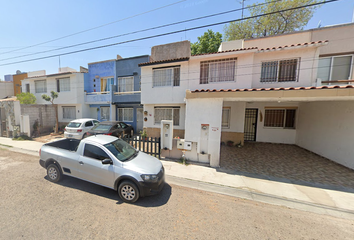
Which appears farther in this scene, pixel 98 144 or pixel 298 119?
pixel 298 119

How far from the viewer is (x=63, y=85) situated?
14.0 meters

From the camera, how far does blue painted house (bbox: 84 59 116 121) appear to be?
12656mm

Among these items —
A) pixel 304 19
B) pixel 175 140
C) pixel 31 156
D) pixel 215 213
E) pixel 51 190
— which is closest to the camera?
pixel 215 213

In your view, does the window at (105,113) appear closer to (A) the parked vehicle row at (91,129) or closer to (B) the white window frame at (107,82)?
(B) the white window frame at (107,82)

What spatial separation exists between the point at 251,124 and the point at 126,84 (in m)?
11.3

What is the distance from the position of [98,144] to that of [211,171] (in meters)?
4.25

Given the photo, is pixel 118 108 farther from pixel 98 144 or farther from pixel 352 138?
pixel 352 138

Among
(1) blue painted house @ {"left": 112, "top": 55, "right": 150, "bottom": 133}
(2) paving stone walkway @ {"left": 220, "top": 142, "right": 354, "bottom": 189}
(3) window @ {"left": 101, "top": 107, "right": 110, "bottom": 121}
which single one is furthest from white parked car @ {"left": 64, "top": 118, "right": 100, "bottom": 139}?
(2) paving stone walkway @ {"left": 220, "top": 142, "right": 354, "bottom": 189}

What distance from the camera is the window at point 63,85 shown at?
13.8 meters

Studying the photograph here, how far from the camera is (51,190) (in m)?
3.81

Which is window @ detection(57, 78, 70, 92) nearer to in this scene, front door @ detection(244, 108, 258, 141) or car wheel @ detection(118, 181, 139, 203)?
car wheel @ detection(118, 181, 139, 203)

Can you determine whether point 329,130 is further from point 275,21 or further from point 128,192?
point 275,21

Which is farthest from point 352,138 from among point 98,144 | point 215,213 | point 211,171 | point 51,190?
point 51,190

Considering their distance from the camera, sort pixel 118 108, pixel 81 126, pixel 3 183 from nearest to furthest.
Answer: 1. pixel 3 183
2. pixel 81 126
3. pixel 118 108
